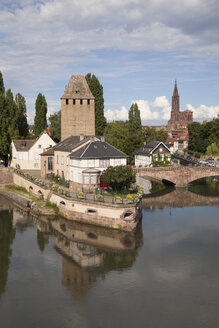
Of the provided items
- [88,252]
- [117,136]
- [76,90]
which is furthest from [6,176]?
[88,252]

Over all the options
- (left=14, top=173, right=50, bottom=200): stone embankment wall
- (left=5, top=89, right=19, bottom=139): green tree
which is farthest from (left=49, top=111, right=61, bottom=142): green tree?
(left=14, top=173, right=50, bottom=200): stone embankment wall

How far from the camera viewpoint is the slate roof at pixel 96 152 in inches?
1991

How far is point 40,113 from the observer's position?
92375 mm

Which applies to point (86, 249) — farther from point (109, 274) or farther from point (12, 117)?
point (12, 117)

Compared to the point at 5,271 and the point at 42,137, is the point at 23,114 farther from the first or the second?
the point at 5,271

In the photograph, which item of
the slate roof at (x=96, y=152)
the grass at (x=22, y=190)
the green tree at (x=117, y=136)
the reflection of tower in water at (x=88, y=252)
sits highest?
the green tree at (x=117, y=136)

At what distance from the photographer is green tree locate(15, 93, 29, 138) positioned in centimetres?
9344

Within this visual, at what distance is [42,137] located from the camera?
2965 inches

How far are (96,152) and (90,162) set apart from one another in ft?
6.57

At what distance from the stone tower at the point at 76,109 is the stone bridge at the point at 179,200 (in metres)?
20.7

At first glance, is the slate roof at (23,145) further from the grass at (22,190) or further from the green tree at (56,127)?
the green tree at (56,127)

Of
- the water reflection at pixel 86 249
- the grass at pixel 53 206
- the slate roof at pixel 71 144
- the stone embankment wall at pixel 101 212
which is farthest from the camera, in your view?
the slate roof at pixel 71 144

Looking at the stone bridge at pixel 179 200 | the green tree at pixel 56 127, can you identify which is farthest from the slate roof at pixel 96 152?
the green tree at pixel 56 127

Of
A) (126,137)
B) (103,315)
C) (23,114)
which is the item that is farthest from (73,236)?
(23,114)
